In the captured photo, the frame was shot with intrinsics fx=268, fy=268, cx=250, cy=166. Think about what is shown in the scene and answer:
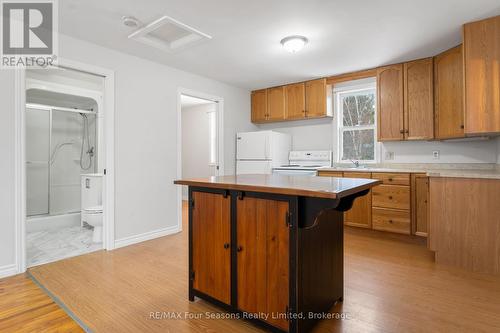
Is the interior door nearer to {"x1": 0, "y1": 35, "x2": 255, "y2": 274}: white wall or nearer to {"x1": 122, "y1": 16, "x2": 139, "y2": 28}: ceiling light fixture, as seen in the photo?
{"x1": 0, "y1": 35, "x2": 255, "y2": 274}: white wall

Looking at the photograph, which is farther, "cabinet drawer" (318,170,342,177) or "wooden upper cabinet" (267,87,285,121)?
"wooden upper cabinet" (267,87,285,121)

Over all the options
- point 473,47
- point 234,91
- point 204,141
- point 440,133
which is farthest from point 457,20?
point 204,141

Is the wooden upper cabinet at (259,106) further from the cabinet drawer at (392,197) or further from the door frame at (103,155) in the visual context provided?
the door frame at (103,155)

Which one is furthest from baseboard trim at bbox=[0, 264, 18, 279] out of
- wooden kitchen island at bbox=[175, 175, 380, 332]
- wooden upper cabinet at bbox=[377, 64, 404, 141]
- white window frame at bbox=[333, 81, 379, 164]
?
wooden upper cabinet at bbox=[377, 64, 404, 141]

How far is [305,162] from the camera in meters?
4.74

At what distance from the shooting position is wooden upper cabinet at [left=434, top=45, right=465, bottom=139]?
3.02 meters

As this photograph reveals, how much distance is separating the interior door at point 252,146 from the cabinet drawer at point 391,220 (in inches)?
74.4

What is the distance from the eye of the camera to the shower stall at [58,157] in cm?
433

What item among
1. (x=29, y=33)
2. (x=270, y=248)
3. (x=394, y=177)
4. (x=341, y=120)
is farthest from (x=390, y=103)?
(x=29, y=33)

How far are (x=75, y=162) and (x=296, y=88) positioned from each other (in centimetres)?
422

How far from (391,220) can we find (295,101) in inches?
94.3

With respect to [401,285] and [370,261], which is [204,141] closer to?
[370,261]

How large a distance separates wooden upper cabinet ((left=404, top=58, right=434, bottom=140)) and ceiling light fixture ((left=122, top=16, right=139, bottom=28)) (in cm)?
331

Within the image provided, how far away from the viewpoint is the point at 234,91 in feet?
15.9
